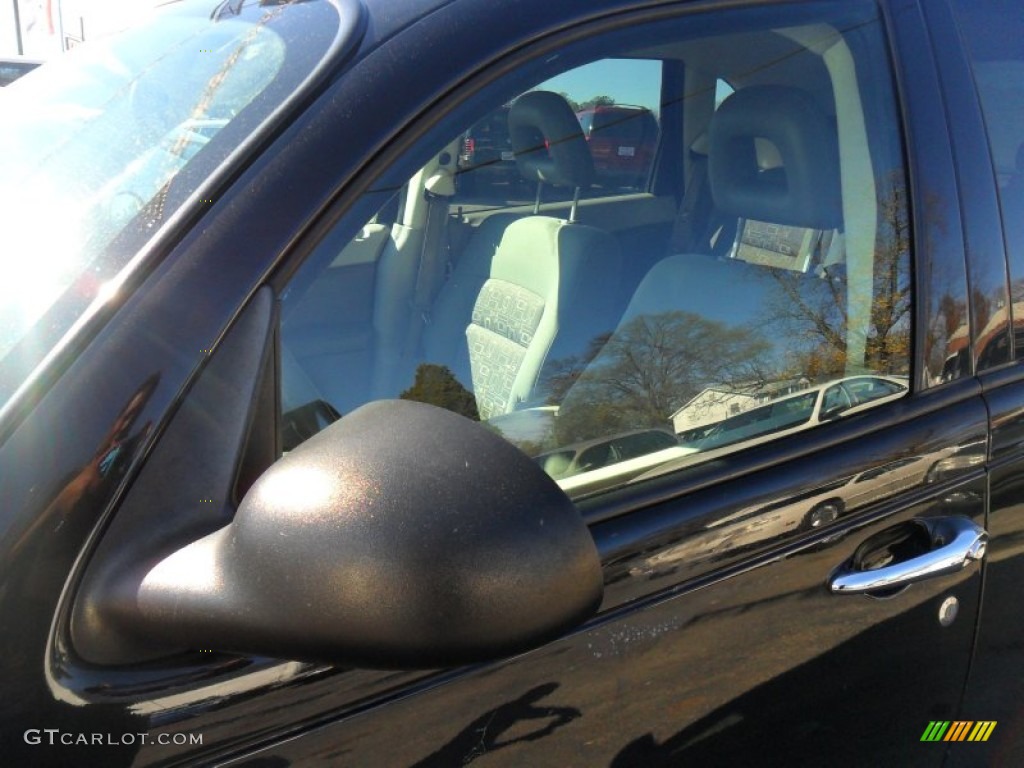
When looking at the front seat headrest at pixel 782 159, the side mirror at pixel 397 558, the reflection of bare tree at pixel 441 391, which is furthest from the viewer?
the front seat headrest at pixel 782 159

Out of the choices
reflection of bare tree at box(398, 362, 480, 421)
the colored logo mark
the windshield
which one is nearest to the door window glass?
reflection of bare tree at box(398, 362, 480, 421)

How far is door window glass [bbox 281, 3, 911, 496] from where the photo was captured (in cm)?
138

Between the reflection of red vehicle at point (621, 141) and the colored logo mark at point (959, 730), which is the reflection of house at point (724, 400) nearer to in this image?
the reflection of red vehicle at point (621, 141)

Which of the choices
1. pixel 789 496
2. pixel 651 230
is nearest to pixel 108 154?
pixel 651 230

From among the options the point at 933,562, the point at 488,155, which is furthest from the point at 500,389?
the point at 933,562

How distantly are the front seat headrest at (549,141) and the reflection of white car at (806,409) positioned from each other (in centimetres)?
46

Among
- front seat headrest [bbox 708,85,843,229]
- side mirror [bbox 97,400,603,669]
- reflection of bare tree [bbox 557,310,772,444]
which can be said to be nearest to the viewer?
side mirror [bbox 97,400,603,669]

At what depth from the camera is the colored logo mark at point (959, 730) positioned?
165cm

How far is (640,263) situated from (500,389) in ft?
1.12

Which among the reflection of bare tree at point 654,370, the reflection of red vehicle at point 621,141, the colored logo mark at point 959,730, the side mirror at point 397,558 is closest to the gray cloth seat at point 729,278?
the reflection of bare tree at point 654,370

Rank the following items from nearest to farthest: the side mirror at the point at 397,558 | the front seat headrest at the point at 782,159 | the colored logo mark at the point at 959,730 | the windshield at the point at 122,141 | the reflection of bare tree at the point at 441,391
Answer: the side mirror at the point at 397,558, the windshield at the point at 122,141, the reflection of bare tree at the point at 441,391, the colored logo mark at the point at 959,730, the front seat headrest at the point at 782,159

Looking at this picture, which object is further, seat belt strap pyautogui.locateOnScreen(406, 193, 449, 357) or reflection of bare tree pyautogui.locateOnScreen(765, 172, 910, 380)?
reflection of bare tree pyautogui.locateOnScreen(765, 172, 910, 380)

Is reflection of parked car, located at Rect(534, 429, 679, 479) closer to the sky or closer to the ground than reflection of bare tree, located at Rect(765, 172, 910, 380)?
closer to the ground

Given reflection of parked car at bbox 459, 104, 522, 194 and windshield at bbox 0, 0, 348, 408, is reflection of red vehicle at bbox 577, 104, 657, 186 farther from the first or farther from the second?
windshield at bbox 0, 0, 348, 408
